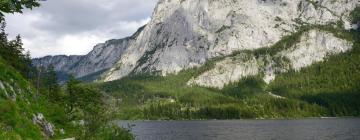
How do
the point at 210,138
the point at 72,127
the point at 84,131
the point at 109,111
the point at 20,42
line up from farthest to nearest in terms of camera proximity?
the point at 210,138 → the point at 20,42 → the point at 72,127 → the point at 109,111 → the point at 84,131

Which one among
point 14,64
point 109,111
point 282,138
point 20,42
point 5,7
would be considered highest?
point 20,42

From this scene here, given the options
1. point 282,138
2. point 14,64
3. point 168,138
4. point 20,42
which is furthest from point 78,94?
point 282,138

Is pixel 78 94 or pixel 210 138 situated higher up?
pixel 78 94

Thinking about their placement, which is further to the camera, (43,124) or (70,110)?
(70,110)

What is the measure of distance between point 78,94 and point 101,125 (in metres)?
41.9

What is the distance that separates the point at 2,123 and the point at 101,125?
18.6 meters

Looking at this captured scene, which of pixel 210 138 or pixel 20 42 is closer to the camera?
pixel 20 42

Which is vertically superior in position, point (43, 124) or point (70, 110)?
point (70, 110)

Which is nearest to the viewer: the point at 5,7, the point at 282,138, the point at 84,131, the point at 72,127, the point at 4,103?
the point at 5,7

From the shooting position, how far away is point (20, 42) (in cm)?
11075

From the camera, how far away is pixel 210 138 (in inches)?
5074

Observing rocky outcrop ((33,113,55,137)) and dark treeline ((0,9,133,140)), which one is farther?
rocky outcrop ((33,113,55,137))

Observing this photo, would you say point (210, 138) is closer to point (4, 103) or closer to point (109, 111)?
point (109, 111)

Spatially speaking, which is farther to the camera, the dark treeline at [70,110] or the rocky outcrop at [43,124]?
the rocky outcrop at [43,124]
